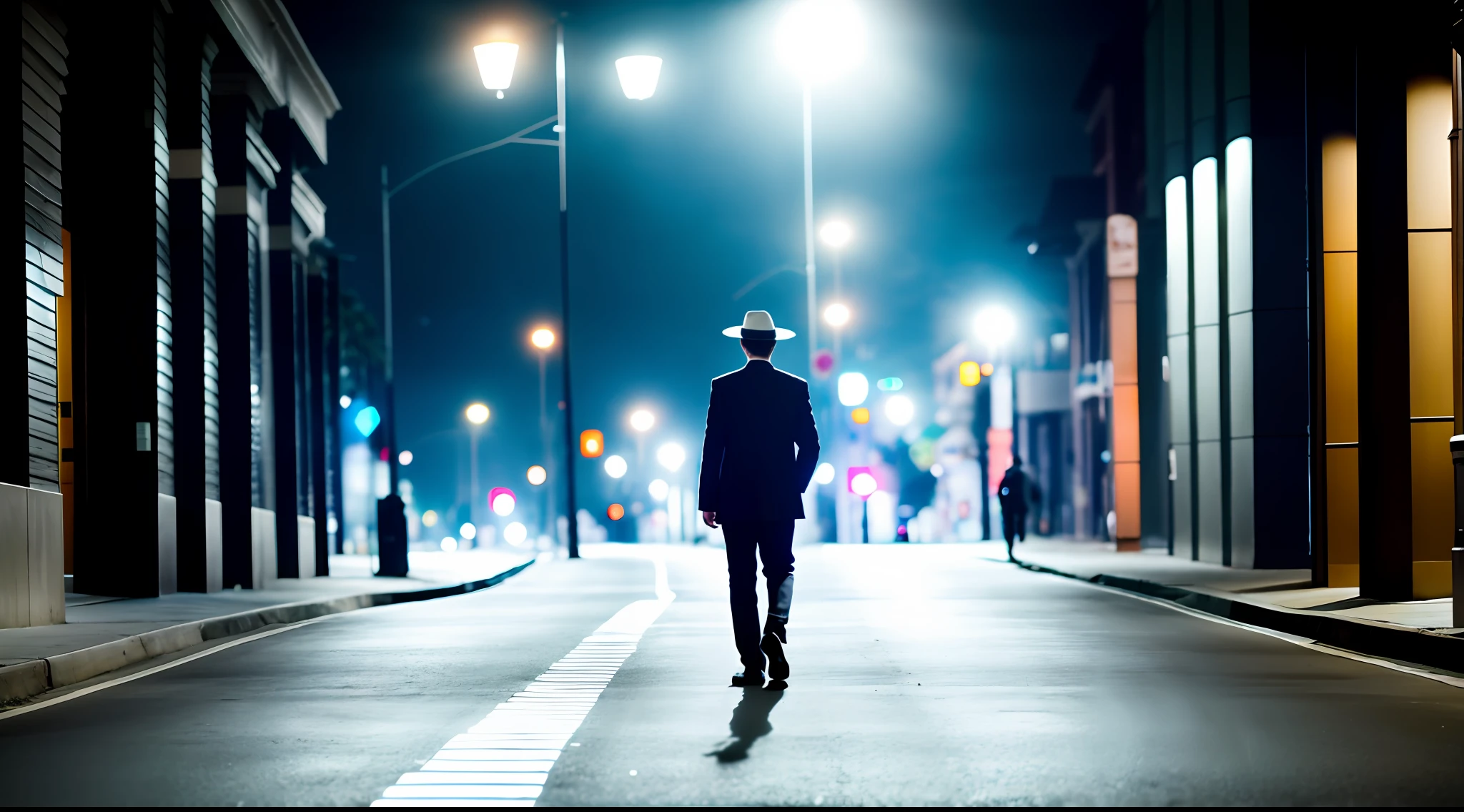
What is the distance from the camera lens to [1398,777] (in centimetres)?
720

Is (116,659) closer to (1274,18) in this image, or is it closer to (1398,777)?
(1398,777)

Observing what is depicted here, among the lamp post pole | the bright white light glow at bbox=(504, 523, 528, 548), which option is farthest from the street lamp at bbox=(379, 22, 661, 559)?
the bright white light glow at bbox=(504, 523, 528, 548)

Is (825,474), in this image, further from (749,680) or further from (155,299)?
(749,680)

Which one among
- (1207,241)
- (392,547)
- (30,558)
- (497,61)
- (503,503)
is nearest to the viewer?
(30,558)

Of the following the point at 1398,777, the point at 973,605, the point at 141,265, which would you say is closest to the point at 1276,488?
Result: the point at 973,605

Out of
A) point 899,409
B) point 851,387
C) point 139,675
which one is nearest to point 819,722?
point 139,675

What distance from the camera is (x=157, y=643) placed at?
13953mm

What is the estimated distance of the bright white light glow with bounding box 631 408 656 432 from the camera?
2190 inches

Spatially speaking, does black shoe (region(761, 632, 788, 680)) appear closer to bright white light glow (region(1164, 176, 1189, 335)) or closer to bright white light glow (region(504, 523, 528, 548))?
bright white light glow (region(1164, 176, 1189, 335))

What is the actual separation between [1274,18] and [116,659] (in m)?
17.2

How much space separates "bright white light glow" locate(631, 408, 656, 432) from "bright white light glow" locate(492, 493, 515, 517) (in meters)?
6.93

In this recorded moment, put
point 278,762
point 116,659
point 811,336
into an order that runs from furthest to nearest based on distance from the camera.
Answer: point 811,336
point 116,659
point 278,762

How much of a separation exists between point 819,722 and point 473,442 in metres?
66.4

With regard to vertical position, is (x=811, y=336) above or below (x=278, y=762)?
above
